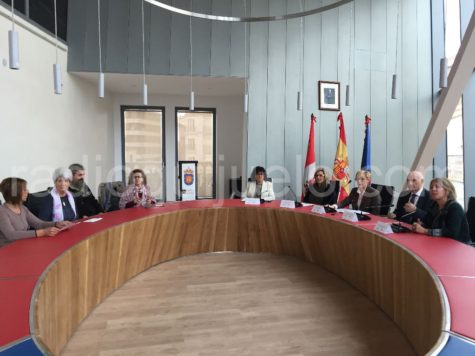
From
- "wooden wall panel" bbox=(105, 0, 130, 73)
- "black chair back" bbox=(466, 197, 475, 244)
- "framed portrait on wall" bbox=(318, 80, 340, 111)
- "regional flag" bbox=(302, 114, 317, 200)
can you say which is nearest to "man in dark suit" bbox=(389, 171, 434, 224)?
"black chair back" bbox=(466, 197, 475, 244)

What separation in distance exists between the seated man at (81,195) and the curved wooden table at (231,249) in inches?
23.5

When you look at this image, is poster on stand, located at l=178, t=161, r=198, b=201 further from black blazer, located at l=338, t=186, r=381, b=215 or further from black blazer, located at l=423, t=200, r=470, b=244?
black blazer, located at l=423, t=200, r=470, b=244

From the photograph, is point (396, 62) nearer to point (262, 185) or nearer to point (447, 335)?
point (262, 185)

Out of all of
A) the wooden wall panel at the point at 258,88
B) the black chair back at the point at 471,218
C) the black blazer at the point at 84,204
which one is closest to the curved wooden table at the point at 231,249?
the black blazer at the point at 84,204

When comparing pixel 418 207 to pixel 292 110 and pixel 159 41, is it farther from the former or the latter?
pixel 159 41

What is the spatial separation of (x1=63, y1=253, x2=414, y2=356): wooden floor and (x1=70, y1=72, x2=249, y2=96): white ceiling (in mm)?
3735

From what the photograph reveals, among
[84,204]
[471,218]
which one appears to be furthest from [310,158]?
[84,204]

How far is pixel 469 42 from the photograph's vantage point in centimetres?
364

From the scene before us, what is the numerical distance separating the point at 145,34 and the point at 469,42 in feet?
15.4

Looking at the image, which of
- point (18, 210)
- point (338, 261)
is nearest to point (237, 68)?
point (338, 261)

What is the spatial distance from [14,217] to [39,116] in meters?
2.77

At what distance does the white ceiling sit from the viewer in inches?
228

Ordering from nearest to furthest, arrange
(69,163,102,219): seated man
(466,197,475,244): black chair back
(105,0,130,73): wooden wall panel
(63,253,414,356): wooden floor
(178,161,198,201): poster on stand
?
(63,253,414,356): wooden floor, (466,197,475,244): black chair back, (69,163,102,219): seated man, (105,0,130,73): wooden wall panel, (178,161,198,201): poster on stand

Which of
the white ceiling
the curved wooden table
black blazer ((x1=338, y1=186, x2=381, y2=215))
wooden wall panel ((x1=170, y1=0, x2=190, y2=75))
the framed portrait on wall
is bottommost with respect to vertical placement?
the curved wooden table
